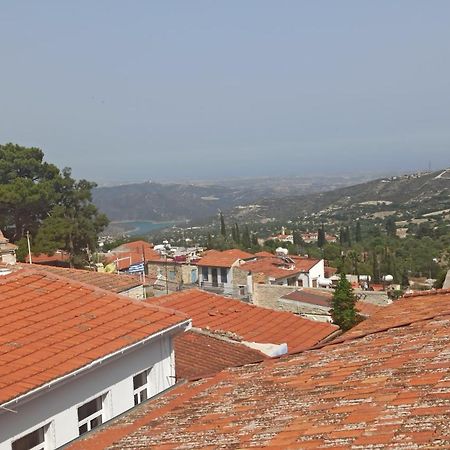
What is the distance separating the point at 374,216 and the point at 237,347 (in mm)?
136436

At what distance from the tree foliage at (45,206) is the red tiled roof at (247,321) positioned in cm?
1989

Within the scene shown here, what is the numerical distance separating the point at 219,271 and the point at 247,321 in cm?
2532

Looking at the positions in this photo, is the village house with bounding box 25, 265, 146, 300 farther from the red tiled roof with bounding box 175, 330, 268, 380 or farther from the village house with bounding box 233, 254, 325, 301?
the village house with bounding box 233, 254, 325, 301

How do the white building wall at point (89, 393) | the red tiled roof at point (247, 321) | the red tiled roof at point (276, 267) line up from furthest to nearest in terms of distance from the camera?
the red tiled roof at point (276, 267), the red tiled roof at point (247, 321), the white building wall at point (89, 393)

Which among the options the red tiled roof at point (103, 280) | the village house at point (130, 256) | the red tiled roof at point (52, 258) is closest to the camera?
the red tiled roof at point (103, 280)

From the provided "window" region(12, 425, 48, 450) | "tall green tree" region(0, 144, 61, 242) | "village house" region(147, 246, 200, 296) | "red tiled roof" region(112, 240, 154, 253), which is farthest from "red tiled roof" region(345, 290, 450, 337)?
"red tiled roof" region(112, 240, 154, 253)

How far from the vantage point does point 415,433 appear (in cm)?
402

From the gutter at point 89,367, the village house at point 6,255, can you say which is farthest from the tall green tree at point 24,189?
the gutter at point 89,367

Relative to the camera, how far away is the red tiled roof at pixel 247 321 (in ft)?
50.2

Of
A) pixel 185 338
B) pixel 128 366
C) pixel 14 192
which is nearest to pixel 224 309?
pixel 185 338

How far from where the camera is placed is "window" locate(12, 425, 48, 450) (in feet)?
24.1

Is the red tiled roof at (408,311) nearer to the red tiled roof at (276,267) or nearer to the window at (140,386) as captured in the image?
the window at (140,386)

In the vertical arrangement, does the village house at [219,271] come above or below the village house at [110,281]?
below

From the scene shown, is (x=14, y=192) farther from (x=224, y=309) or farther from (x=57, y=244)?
(x=224, y=309)
